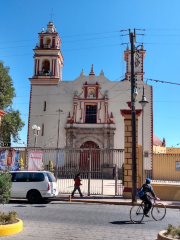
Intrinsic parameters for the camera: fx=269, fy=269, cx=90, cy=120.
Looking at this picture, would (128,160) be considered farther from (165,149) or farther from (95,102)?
(165,149)

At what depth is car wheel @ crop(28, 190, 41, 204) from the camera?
39.0ft

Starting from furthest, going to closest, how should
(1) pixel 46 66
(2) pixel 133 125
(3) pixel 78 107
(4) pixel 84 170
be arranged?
1. (1) pixel 46 66
2. (3) pixel 78 107
3. (4) pixel 84 170
4. (2) pixel 133 125

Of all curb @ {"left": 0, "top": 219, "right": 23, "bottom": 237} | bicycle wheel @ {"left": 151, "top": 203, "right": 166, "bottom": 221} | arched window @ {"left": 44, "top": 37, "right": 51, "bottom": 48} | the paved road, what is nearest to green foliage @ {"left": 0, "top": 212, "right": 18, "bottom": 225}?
curb @ {"left": 0, "top": 219, "right": 23, "bottom": 237}

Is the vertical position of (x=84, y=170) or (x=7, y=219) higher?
(x=84, y=170)

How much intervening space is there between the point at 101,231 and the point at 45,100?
25.2 m

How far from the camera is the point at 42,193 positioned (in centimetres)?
1179

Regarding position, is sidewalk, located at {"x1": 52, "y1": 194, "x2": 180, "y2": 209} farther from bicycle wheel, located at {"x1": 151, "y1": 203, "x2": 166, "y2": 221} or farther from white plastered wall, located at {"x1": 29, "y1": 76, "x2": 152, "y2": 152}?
white plastered wall, located at {"x1": 29, "y1": 76, "x2": 152, "y2": 152}

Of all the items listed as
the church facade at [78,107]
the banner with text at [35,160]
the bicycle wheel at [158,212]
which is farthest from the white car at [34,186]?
the church facade at [78,107]

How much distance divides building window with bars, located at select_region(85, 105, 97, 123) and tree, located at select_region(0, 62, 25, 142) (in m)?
8.07

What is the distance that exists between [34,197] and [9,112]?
71.6ft

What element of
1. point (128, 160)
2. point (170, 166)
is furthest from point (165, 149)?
point (128, 160)

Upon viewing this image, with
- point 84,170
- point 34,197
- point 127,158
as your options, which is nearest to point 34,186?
point 34,197

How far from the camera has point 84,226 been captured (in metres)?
7.32

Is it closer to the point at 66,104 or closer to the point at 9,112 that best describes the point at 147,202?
the point at 66,104
